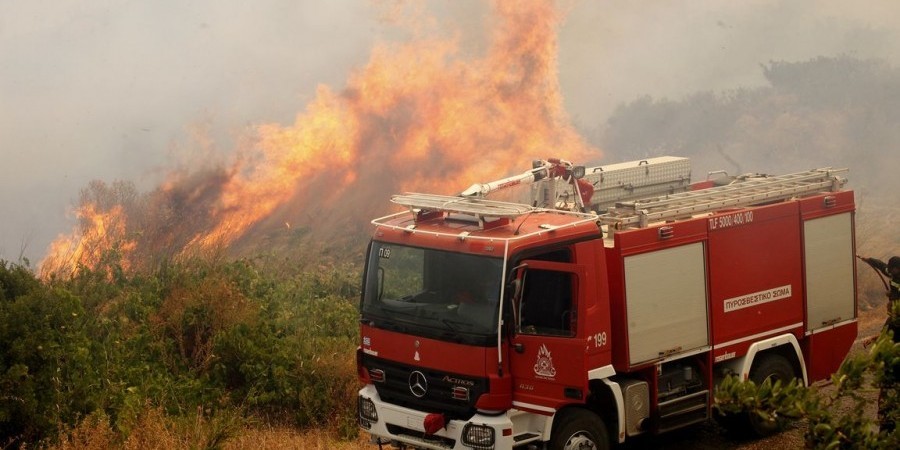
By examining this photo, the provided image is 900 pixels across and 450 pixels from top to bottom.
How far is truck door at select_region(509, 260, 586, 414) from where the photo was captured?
988 centimetres

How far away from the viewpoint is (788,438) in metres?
12.4

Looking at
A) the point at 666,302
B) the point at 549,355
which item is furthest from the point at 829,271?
the point at 549,355

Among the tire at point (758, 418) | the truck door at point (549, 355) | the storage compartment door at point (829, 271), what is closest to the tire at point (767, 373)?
the tire at point (758, 418)

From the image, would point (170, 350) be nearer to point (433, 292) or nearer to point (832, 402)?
point (433, 292)

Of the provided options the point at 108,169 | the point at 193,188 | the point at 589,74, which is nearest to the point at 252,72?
the point at 108,169

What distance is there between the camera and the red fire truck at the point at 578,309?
9914mm

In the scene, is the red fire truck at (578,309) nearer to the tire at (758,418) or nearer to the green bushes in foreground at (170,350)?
the tire at (758,418)

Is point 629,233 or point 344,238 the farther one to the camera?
point 344,238

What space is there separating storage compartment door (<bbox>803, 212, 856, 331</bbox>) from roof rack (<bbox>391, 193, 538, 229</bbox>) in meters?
4.02

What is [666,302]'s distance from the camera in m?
11.1

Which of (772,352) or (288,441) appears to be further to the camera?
(772,352)

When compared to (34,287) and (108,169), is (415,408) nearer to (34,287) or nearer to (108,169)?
(34,287)

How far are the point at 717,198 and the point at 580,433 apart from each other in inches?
135

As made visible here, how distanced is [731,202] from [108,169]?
1939 cm
